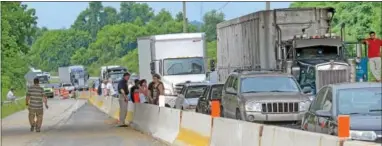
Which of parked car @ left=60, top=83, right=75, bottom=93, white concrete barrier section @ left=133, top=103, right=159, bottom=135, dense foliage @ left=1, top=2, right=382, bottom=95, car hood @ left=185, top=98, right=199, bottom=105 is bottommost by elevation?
parked car @ left=60, top=83, right=75, bottom=93

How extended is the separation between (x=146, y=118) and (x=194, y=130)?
8669 mm

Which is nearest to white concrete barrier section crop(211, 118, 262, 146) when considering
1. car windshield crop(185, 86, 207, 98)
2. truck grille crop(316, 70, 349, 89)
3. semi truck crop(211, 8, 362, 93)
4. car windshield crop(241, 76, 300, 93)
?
car windshield crop(241, 76, 300, 93)

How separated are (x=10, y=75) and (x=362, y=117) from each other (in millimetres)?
47540

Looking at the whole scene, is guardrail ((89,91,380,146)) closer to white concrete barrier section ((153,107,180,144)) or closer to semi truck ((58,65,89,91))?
white concrete barrier section ((153,107,180,144))

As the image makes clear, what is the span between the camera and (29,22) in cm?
5841

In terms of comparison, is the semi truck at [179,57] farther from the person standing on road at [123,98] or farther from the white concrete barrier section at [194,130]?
the white concrete barrier section at [194,130]

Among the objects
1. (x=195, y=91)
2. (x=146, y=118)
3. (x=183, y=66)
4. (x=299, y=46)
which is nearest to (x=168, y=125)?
(x=146, y=118)

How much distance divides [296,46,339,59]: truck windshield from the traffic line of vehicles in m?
0.03

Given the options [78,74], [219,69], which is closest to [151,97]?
[219,69]

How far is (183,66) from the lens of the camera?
41125 mm

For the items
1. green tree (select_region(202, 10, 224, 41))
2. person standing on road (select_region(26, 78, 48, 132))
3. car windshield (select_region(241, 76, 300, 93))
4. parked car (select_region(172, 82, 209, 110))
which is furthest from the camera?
green tree (select_region(202, 10, 224, 41))

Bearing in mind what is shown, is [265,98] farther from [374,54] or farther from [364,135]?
[374,54]

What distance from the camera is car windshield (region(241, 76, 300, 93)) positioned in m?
23.0

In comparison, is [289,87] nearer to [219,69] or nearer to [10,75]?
[219,69]
